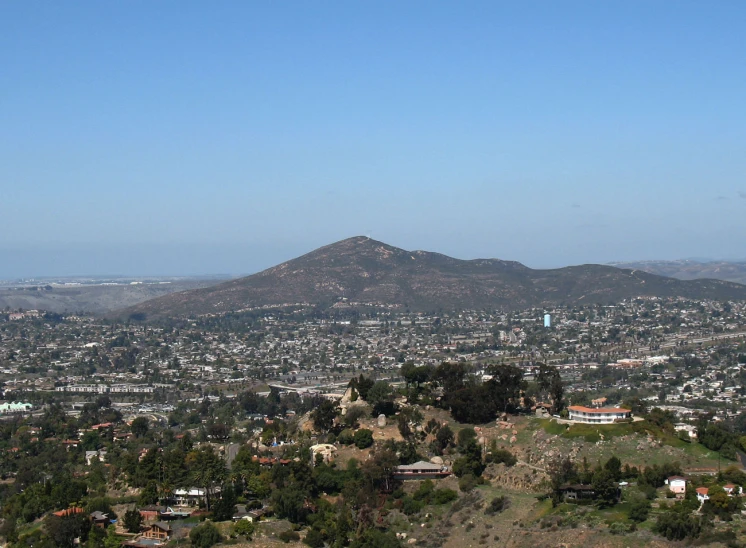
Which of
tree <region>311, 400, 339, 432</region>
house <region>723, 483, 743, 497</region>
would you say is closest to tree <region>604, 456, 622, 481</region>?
house <region>723, 483, 743, 497</region>

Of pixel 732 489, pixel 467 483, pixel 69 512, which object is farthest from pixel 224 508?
pixel 732 489

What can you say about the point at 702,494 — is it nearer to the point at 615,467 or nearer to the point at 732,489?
the point at 732,489

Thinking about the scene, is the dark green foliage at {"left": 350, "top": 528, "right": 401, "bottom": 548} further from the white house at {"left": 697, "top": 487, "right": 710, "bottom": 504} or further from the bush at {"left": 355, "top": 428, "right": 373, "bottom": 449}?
the white house at {"left": 697, "top": 487, "right": 710, "bottom": 504}

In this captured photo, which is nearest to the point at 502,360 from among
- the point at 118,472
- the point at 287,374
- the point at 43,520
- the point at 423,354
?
the point at 423,354

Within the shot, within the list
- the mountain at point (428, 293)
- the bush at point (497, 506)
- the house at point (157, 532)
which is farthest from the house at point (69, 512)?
the mountain at point (428, 293)

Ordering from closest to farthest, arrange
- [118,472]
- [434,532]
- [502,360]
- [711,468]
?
[434,532] < [711,468] < [118,472] < [502,360]

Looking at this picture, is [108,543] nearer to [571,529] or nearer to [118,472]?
[118,472]

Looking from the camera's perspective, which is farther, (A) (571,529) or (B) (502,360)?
(B) (502,360)
